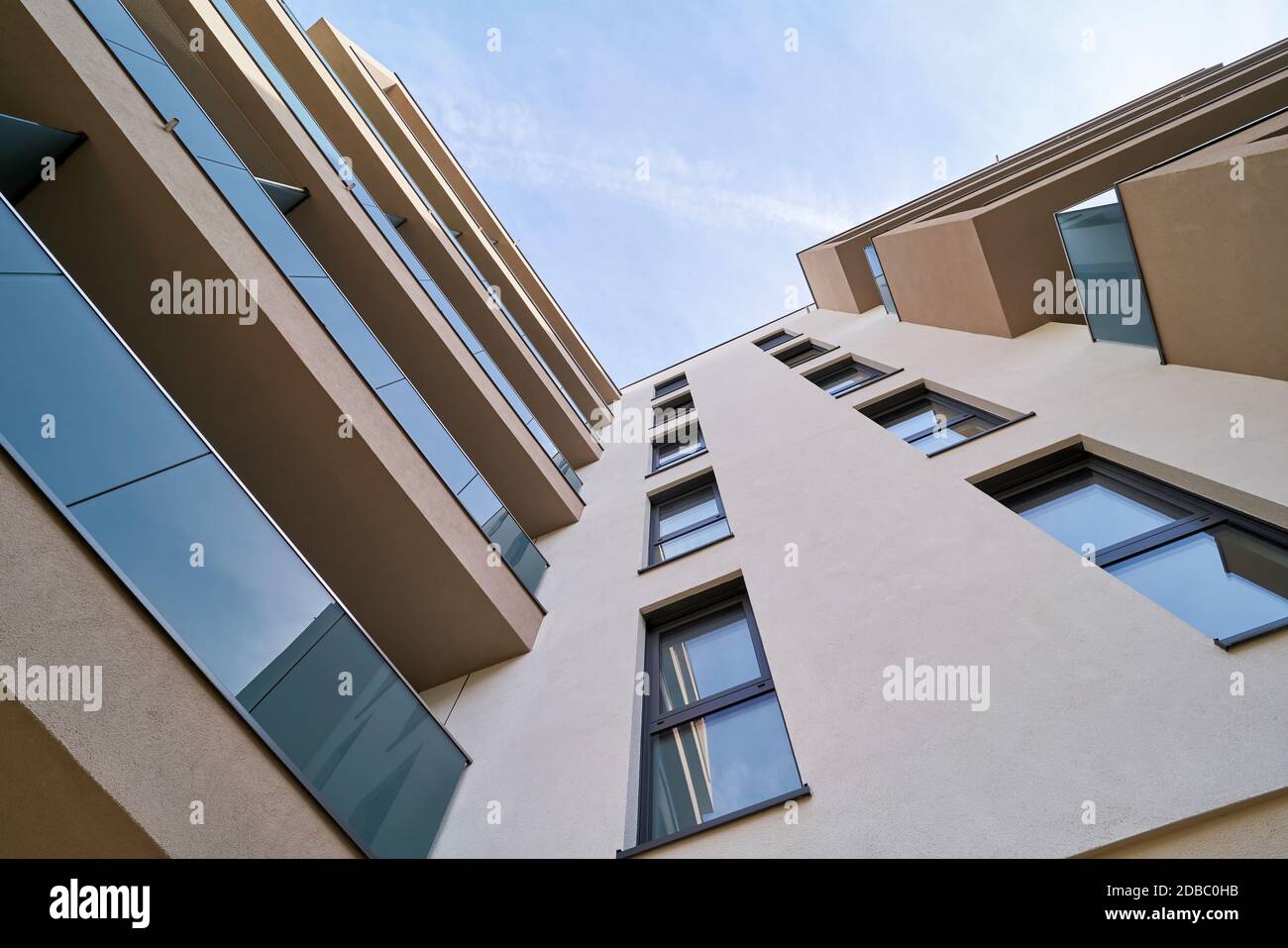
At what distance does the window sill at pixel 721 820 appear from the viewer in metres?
4.30

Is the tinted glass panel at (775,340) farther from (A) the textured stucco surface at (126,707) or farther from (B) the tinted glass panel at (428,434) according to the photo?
(A) the textured stucco surface at (126,707)

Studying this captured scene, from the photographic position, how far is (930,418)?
9.44 meters

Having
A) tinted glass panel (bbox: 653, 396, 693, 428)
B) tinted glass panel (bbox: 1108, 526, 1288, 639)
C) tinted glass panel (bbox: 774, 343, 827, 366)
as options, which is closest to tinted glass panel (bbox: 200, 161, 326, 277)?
tinted glass panel (bbox: 1108, 526, 1288, 639)

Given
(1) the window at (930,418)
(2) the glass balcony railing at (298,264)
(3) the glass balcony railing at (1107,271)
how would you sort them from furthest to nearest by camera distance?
(1) the window at (930,418)
(3) the glass balcony railing at (1107,271)
(2) the glass balcony railing at (298,264)

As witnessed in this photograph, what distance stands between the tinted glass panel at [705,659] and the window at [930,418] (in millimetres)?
2859

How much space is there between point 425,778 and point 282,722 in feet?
5.44

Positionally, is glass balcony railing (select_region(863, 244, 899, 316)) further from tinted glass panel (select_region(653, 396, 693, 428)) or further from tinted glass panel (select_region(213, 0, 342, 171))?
tinted glass panel (select_region(213, 0, 342, 171))

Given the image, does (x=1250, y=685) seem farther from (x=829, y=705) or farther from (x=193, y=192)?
(x=193, y=192)

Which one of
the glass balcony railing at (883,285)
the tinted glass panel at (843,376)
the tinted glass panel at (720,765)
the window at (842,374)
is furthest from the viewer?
the glass balcony railing at (883,285)

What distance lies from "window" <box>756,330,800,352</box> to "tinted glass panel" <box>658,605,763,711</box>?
1418cm

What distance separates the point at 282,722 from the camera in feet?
14.3

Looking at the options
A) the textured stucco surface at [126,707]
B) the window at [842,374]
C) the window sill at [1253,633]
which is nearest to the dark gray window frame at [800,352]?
the window at [842,374]

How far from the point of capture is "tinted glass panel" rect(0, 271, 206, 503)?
11.4 feet

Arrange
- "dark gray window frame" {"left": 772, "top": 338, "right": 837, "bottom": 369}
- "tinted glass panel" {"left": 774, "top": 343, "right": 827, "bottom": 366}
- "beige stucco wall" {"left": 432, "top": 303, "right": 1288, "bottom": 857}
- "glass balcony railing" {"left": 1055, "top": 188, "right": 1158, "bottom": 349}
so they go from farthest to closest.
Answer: "tinted glass panel" {"left": 774, "top": 343, "right": 827, "bottom": 366} < "dark gray window frame" {"left": 772, "top": 338, "right": 837, "bottom": 369} < "glass balcony railing" {"left": 1055, "top": 188, "right": 1158, "bottom": 349} < "beige stucco wall" {"left": 432, "top": 303, "right": 1288, "bottom": 857}
